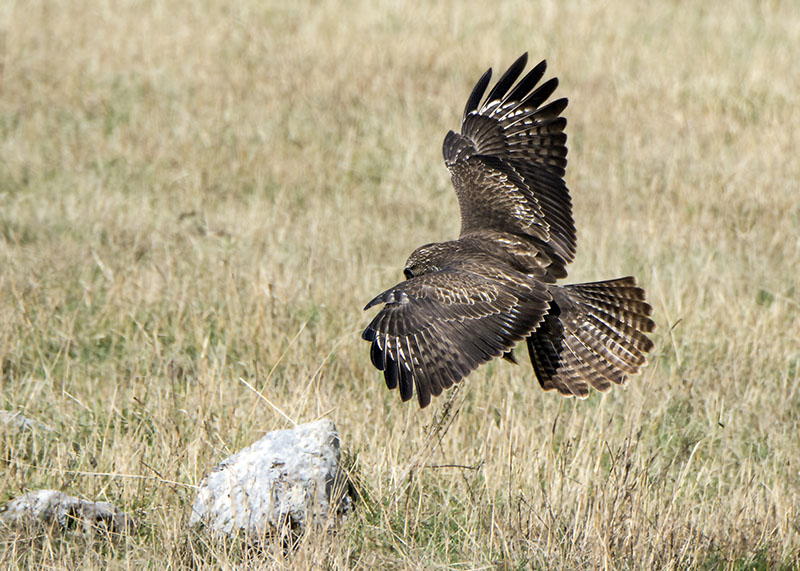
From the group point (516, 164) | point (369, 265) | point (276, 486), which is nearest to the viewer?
point (276, 486)

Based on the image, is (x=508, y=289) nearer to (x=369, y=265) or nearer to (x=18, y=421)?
(x=18, y=421)

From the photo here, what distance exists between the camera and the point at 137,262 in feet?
25.1

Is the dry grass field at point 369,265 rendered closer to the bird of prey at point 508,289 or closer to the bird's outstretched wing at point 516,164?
the bird of prey at point 508,289

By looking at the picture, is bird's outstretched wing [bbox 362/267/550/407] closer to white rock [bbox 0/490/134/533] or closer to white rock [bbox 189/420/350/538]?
white rock [bbox 189/420/350/538]

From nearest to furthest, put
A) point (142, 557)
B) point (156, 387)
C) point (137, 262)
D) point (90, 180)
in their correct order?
point (142, 557), point (156, 387), point (137, 262), point (90, 180)

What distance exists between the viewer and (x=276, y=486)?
13.9 feet

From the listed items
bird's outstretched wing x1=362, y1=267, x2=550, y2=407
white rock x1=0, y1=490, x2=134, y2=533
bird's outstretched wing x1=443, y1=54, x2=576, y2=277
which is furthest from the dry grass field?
bird's outstretched wing x1=443, y1=54, x2=576, y2=277

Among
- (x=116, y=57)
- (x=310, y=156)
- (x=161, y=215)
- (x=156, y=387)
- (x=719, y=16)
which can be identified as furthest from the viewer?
(x=719, y=16)

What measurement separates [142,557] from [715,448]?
305 cm

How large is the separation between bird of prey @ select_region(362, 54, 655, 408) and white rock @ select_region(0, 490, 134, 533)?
4.04 feet

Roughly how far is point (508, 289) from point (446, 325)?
1.75 ft

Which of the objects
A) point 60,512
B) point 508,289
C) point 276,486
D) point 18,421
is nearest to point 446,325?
point 508,289

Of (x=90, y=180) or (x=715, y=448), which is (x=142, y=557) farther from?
(x=90, y=180)

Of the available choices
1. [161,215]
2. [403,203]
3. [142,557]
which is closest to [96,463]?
[142,557]
